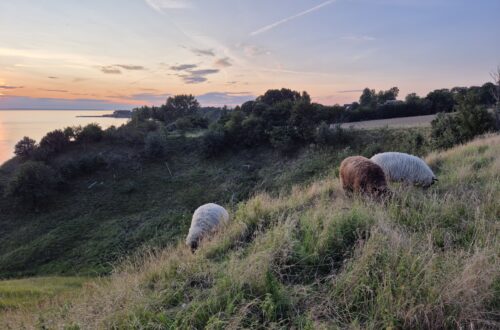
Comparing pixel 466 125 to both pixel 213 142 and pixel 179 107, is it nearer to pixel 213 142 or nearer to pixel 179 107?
pixel 213 142

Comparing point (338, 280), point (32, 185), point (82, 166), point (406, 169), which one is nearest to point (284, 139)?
point (82, 166)

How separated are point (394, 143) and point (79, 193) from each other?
27.4 metres

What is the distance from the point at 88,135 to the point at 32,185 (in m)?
11.1

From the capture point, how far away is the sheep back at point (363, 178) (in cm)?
616

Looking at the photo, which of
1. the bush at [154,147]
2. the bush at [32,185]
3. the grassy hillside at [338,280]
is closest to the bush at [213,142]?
the bush at [154,147]

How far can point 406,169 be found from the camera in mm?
8125

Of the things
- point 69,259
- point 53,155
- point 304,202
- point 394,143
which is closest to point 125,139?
point 53,155

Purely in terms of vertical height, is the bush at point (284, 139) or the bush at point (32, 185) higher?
the bush at point (284, 139)

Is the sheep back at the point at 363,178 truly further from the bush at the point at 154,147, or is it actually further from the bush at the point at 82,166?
the bush at the point at 82,166

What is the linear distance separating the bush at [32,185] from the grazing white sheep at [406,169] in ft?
89.0

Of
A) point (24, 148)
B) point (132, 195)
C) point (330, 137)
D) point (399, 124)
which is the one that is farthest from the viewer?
point (24, 148)

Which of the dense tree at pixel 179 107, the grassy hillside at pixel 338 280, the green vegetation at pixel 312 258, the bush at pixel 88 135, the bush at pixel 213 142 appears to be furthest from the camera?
the dense tree at pixel 179 107

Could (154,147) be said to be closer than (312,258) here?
No

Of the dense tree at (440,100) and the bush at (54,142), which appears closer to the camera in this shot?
the bush at (54,142)
